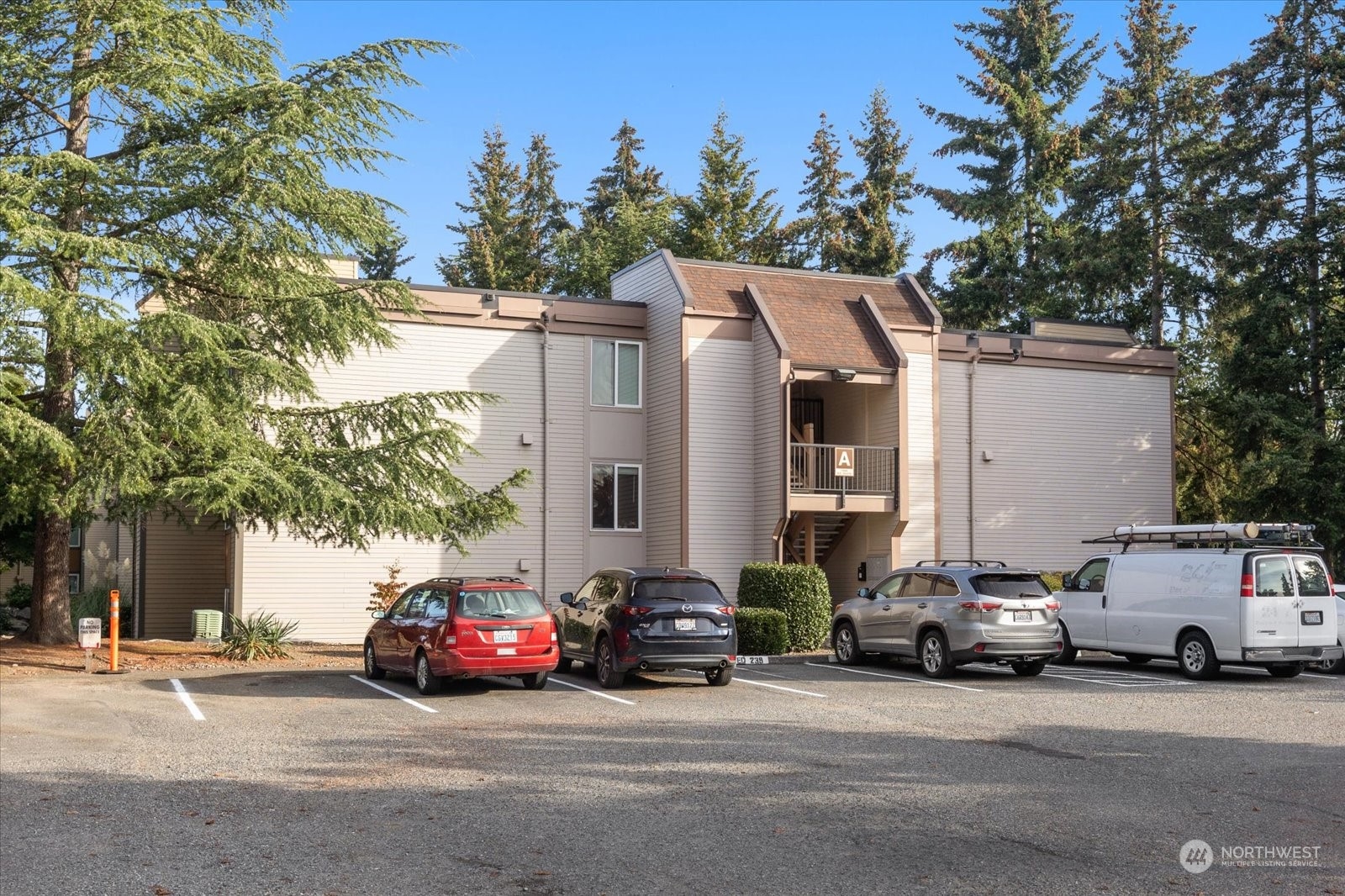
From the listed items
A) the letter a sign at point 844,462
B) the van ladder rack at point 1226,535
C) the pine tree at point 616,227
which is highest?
the pine tree at point 616,227

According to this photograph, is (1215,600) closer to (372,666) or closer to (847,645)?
(847,645)

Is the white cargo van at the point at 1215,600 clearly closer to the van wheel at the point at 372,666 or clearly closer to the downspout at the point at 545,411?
the van wheel at the point at 372,666

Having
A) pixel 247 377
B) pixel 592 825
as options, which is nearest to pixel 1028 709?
pixel 592 825

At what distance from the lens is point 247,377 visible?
71.6 feet

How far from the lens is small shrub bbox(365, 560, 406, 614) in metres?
25.3

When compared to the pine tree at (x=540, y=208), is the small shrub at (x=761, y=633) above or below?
below

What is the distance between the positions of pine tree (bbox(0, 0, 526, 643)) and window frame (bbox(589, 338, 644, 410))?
582 centimetres

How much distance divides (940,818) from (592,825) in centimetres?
247

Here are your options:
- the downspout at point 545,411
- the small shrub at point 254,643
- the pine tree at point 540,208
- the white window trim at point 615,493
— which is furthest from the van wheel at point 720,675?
the pine tree at point 540,208

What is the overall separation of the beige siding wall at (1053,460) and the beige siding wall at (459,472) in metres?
8.94

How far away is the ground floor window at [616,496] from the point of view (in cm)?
2923

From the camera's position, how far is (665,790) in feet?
34.6

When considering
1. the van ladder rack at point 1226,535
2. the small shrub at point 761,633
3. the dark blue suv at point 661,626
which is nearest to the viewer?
the dark blue suv at point 661,626

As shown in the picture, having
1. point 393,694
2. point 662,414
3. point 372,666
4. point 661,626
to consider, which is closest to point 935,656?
point 661,626
